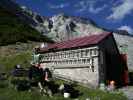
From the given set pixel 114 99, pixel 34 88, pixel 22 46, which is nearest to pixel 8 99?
pixel 34 88

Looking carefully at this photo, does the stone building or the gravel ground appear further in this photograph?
the stone building

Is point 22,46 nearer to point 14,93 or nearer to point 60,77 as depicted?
point 60,77

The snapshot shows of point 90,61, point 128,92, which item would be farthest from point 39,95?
point 128,92

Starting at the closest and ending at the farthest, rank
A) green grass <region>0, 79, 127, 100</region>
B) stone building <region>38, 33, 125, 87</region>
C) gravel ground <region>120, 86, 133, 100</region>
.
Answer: green grass <region>0, 79, 127, 100</region> < gravel ground <region>120, 86, 133, 100</region> < stone building <region>38, 33, 125, 87</region>

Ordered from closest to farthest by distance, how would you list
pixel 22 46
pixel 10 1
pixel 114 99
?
1. pixel 114 99
2. pixel 22 46
3. pixel 10 1

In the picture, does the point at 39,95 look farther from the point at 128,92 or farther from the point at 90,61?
the point at 128,92

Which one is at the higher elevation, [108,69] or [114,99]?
[108,69]

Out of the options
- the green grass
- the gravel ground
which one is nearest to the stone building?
the gravel ground

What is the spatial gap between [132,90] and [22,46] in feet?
95.8

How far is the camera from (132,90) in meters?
23.5

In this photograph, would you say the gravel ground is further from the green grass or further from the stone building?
the stone building

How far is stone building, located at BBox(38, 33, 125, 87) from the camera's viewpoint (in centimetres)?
2450

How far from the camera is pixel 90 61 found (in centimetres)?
2488

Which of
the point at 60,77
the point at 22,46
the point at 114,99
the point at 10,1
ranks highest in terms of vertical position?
the point at 10,1
